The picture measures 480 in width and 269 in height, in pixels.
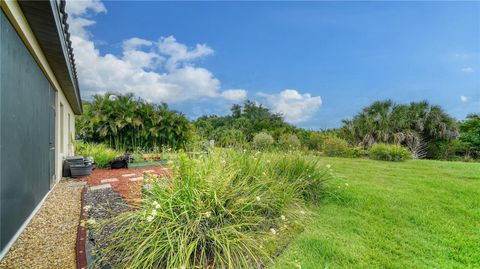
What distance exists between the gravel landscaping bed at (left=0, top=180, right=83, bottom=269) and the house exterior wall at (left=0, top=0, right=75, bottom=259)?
118 mm

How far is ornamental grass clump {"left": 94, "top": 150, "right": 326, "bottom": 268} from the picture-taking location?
2.21m

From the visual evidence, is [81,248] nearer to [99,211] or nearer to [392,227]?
[99,211]

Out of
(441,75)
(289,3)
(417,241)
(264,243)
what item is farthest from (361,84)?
(264,243)

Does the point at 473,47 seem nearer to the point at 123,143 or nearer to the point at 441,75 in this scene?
the point at 441,75

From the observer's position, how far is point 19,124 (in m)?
3.06

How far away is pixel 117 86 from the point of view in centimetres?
1176

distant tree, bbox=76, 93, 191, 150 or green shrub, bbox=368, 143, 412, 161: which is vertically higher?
distant tree, bbox=76, 93, 191, 150

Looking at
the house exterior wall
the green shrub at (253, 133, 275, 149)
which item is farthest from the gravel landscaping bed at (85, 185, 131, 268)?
the green shrub at (253, 133, 275, 149)

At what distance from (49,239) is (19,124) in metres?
1.44

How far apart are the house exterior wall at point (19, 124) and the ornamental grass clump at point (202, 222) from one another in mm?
1134

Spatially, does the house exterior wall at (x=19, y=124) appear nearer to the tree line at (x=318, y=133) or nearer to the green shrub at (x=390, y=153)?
the tree line at (x=318, y=133)

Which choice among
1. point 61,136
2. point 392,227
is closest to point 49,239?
point 392,227

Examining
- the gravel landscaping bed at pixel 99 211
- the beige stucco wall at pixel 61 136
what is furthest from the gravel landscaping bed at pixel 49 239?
the beige stucco wall at pixel 61 136

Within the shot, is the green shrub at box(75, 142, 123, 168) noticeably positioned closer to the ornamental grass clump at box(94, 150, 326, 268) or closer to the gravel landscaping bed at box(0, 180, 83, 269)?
the gravel landscaping bed at box(0, 180, 83, 269)
